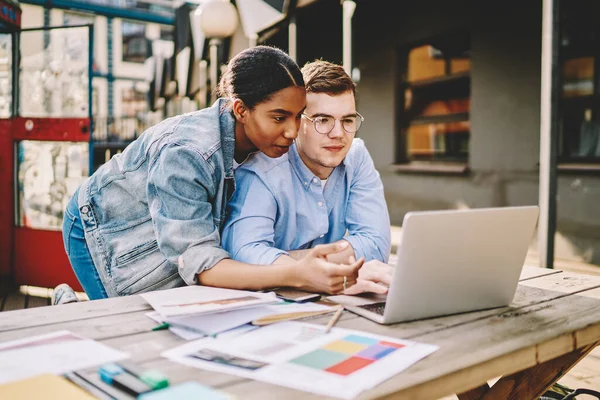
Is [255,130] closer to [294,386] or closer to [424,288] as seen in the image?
[424,288]

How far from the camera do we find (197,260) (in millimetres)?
1522

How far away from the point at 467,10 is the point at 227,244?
4963 millimetres

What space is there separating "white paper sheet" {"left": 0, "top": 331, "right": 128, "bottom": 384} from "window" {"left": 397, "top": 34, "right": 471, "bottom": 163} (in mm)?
5628

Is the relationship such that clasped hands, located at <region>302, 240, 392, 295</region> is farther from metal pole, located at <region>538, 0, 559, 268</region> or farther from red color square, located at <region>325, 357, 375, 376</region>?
metal pole, located at <region>538, 0, 559, 268</region>

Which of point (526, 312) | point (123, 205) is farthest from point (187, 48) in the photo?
point (526, 312)

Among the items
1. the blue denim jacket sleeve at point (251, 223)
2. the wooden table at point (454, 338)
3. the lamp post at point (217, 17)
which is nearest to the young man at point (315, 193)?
the blue denim jacket sleeve at point (251, 223)

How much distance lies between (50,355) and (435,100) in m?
6.27

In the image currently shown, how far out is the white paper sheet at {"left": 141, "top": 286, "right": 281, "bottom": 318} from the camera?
3.75ft

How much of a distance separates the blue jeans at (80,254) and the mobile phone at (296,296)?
33.4 inches

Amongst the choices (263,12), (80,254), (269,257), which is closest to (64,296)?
(80,254)

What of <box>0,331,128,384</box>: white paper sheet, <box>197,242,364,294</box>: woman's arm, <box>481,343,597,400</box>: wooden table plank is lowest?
<box>481,343,597,400</box>: wooden table plank

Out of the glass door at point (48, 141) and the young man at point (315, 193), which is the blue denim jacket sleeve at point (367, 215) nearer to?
the young man at point (315, 193)

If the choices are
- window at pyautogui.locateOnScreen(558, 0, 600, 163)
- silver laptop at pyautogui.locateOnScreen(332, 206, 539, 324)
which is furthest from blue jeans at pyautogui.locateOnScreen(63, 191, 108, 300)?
window at pyautogui.locateOnScreen(558, 0, 600, 163)

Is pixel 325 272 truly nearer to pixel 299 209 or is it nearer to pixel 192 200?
pixel 192 200
